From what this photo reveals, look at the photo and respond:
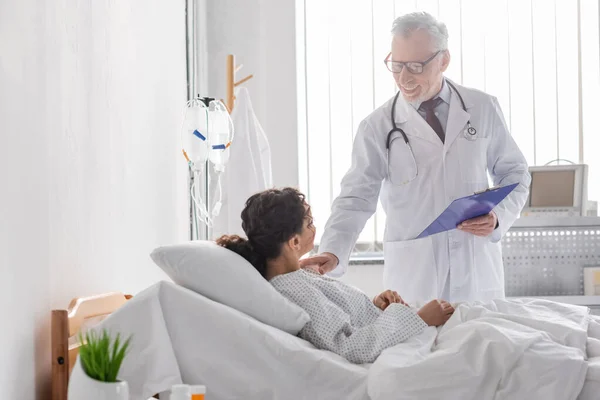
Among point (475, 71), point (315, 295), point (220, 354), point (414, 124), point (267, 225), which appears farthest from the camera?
point (475, 71)

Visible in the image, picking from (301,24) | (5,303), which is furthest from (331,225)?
(301,24)

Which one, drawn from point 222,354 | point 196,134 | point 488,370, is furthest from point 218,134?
point 488,370

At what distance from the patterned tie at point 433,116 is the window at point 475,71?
1524 mm

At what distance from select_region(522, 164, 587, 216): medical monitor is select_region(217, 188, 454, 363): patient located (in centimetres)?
158

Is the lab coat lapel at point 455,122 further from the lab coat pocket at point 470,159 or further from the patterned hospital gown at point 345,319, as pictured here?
the patterned hospital gown at point 345,319

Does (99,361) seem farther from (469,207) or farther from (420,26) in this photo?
(420,26)

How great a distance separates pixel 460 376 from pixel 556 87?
3051 millimetres

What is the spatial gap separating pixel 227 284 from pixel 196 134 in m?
1.22

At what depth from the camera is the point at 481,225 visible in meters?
2.37

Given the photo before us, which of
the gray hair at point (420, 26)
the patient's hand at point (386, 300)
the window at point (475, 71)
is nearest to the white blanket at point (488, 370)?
the patient's hand at point (386, 300)

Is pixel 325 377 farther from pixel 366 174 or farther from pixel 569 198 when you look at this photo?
pixel 569 198

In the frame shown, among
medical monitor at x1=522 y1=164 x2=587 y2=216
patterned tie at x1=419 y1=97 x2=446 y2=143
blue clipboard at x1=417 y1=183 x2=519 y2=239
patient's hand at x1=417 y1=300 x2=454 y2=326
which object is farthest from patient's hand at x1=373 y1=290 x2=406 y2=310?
medical monitor at x1=522 y1=164 x2=587 y2=216

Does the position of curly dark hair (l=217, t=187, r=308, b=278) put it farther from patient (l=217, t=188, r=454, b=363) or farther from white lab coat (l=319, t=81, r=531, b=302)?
white lab coat (l=319, t=81, r=531, b=302)

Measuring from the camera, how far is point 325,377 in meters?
1.56
